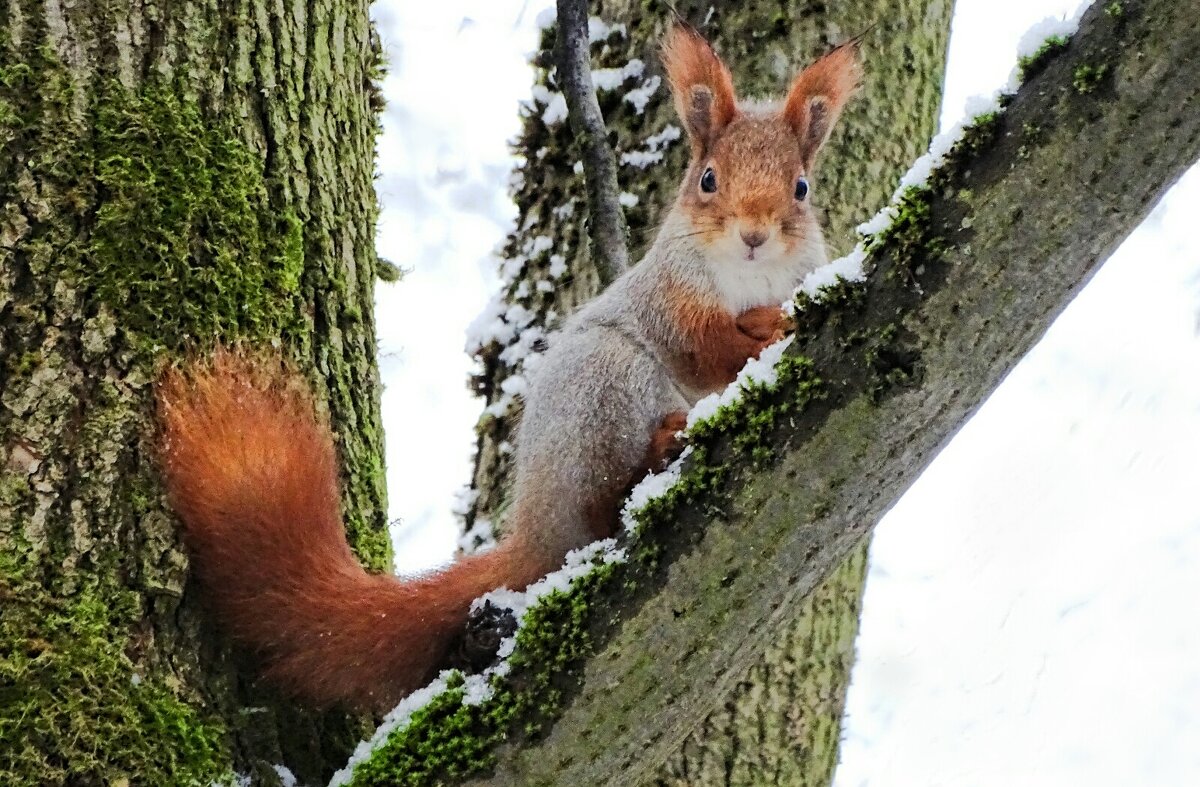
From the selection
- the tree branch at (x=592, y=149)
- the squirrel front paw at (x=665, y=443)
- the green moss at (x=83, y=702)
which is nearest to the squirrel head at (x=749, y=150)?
the tree branch at (x=592, y=149)

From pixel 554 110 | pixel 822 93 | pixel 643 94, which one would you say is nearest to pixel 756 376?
pixel 822 93

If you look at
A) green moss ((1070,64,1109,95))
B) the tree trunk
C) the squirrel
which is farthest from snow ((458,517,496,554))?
green moss ((1070,64,1109,95))

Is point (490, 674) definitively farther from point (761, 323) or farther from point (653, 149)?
point (653, 149)

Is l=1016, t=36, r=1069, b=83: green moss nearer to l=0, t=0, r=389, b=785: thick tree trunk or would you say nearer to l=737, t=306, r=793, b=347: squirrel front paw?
l=737, t=306, r=793, b=347: squirrel front paw

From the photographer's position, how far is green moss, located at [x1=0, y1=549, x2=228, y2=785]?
57.2 inches

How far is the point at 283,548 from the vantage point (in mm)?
1760

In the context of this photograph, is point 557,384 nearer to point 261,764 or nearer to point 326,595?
point 326,595

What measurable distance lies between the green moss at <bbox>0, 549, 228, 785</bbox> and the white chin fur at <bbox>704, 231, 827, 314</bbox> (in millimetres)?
1184

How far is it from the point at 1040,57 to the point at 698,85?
39.4 inches

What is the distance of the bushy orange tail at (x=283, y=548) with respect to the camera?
1.68 metres

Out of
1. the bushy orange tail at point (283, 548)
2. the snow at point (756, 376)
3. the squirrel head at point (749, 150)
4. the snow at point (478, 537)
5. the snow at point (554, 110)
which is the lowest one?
the bushy orange tail at point (283, 548)

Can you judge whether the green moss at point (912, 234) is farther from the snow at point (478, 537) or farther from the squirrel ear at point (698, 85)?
the snow at point (478, 537)

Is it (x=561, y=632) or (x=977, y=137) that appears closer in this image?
(x=977, y=137)

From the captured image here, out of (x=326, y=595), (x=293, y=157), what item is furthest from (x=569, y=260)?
(x=326, y=595)
